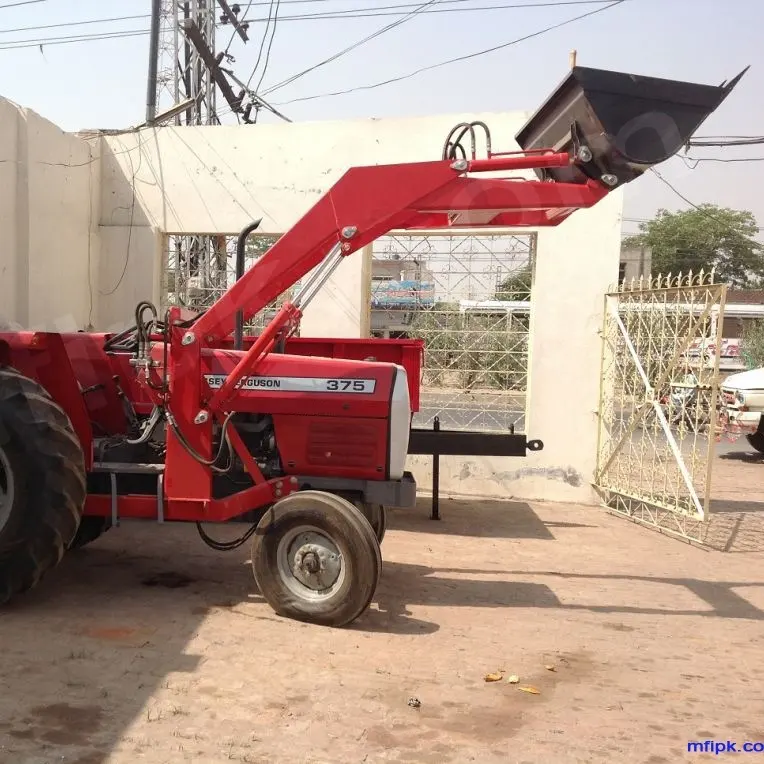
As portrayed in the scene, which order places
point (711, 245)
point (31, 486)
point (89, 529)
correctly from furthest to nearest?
point (711, 245), point (89, 529), point (31, 486)

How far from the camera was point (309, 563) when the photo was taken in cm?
417

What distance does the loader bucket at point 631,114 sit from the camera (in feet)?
12.2

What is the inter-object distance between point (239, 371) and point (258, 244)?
8.53 meters

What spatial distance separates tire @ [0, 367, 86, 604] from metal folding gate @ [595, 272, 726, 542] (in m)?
5.08

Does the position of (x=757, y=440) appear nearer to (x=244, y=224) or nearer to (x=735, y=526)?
(x=735, y=526)

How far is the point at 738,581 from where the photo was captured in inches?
217

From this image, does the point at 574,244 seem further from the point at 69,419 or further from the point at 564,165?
the point at 69,419

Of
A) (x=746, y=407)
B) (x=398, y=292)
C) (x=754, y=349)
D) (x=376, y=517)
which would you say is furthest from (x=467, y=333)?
(x=754, y=349)

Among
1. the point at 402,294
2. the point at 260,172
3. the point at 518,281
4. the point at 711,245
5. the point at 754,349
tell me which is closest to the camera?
the point at 260,172

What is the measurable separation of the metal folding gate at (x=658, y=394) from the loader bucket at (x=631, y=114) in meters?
2.88

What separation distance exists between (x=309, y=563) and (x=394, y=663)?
770mm

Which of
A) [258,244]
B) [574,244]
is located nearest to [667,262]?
[258,244]

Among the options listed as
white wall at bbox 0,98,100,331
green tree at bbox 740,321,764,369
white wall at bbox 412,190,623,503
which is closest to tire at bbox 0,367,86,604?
white wall at bbox 0,98,100,331

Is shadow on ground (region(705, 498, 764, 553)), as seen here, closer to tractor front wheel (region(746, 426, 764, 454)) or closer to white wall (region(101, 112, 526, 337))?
tractor front wheel (region(746, 426, 764, 454))
